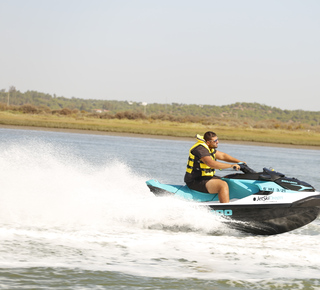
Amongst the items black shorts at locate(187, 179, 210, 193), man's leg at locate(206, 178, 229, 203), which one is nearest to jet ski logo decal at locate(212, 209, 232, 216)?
man's leg at locate(206, 178, 229, 203)

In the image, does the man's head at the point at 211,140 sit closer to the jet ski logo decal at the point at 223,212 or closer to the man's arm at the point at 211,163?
the man's arm at the point at 211,163

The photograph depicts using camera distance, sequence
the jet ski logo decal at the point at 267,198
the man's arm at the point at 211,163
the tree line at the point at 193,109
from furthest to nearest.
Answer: the tree line at the point at 193,109
the jet ski logo decal at the point at 267,198
the man's arm at the point at 211,163

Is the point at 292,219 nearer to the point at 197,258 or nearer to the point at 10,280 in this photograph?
the point at 197,258

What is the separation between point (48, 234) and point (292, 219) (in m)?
3.37

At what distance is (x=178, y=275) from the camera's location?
17.3 ft

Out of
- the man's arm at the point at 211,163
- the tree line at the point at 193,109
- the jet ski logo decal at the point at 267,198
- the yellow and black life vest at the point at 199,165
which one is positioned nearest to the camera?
the man's arm at the point at 211,163

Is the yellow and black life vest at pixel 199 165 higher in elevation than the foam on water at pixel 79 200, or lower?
higher

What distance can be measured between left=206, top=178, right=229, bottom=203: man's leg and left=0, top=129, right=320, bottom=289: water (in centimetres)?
32

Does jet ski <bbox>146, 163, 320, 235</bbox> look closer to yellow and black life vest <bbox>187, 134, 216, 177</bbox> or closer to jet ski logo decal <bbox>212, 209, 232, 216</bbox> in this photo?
jet ski logo decal <bbox>212, 209, 232, 216</bbox>

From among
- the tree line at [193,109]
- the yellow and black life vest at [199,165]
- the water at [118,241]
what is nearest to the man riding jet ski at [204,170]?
Answer: the yellow and black life vest at [199,165]

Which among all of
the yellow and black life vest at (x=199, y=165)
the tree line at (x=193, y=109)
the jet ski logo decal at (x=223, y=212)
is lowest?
the jet ski logo decal at (x=223, y=212)

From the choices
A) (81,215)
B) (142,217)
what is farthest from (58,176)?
(142,217)

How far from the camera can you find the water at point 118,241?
16.8 feet

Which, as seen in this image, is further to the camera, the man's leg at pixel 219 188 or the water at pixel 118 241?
the man's leg at pixel 219 188
